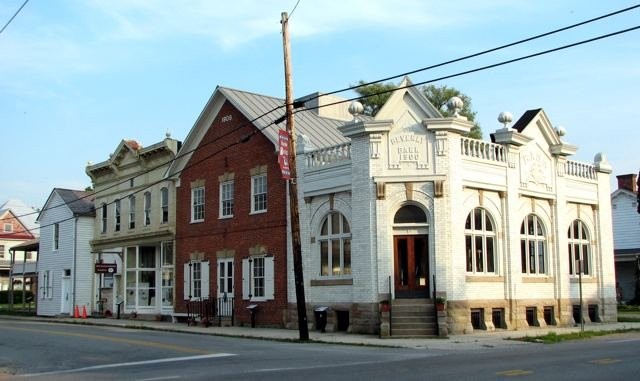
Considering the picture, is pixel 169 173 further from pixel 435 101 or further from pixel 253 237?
pixel 435 101

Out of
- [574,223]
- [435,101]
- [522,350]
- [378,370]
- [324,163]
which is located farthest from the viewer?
[435,101]

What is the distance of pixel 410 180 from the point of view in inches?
981

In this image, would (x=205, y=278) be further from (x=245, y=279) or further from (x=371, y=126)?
(x=371, y=126)

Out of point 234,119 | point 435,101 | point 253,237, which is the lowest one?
point 253,237

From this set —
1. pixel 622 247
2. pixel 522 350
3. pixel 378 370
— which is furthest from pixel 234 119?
pixel 622 247

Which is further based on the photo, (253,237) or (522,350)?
(253,237)

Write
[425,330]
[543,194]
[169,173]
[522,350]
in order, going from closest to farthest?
[522,350] < [425,330] < [543,194] < [169,173]

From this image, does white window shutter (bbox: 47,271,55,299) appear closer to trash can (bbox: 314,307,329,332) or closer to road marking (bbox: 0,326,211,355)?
road marking (bbox: 0,326,211,355)

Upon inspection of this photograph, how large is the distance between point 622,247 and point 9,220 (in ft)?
211

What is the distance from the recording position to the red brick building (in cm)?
2917

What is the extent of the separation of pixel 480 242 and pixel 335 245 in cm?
512

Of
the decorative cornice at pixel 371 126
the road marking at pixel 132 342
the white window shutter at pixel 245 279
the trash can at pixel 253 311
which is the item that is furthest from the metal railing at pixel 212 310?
the decorative cornice at pixel 371 126

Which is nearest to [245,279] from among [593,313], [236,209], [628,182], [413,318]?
[236,209]

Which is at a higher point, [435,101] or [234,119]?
[435,101]
